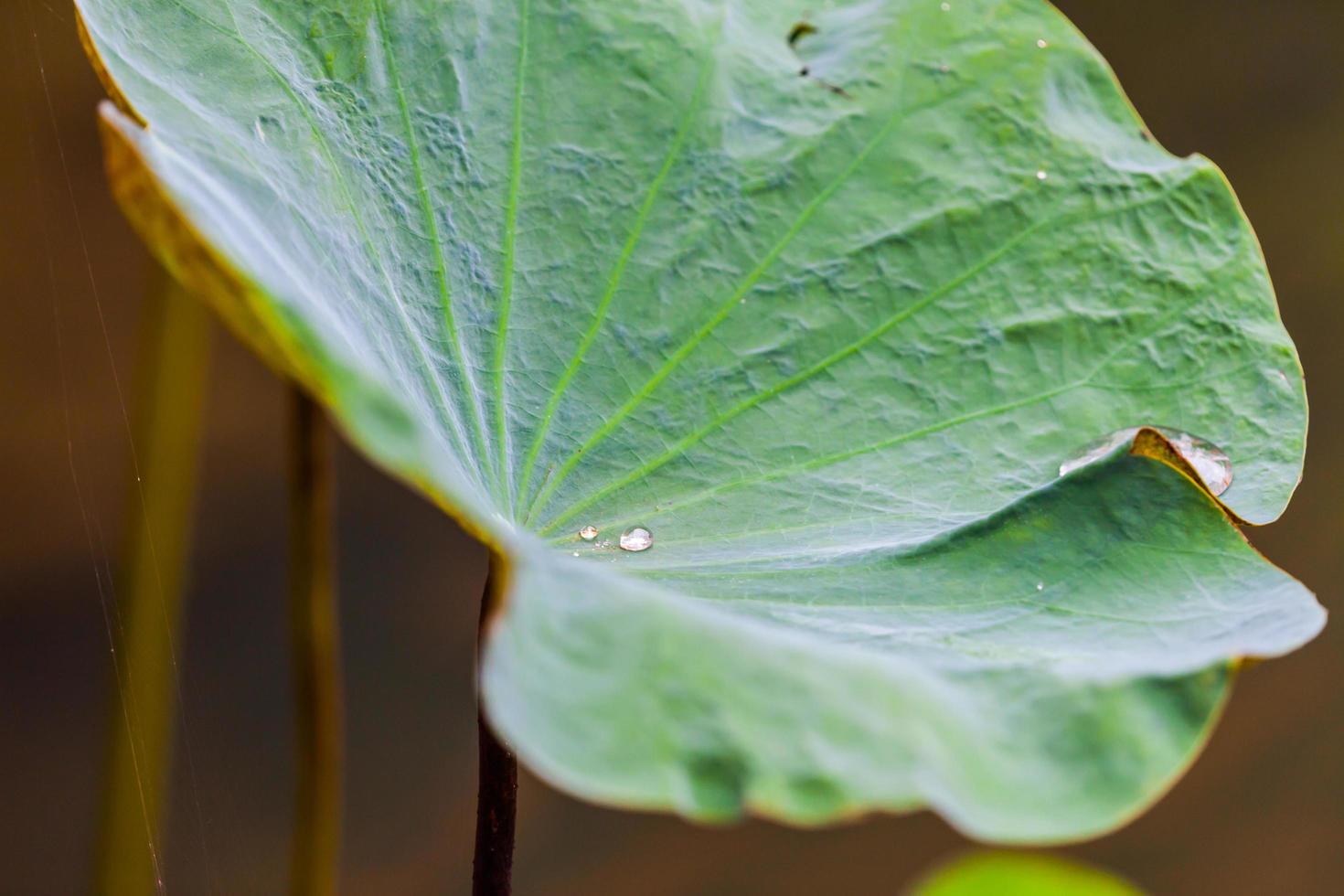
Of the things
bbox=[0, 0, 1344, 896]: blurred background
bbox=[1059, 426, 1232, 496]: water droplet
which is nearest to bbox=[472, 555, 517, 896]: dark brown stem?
bbox=[1059, 426, 1232, 496]: water droplet

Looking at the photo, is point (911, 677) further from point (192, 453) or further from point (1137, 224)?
point (192, 453)

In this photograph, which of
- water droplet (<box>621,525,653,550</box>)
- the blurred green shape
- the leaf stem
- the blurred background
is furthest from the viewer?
the blurred background

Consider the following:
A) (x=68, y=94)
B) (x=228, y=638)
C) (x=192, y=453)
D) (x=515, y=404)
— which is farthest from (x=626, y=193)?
(x=228, y=638)

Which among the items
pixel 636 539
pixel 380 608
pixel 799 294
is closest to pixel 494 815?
pixel 636 539

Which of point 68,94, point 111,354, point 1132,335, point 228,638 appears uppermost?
point 1132,335

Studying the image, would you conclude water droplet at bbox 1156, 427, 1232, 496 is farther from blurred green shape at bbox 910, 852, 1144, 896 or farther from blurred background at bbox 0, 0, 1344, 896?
blurred background at bbox 0, 0, 1344, 896

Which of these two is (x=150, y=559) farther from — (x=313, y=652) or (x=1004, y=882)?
(x=1004, y=882)

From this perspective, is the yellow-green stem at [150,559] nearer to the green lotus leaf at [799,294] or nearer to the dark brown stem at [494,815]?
the green lotus leaf at [799,294]
